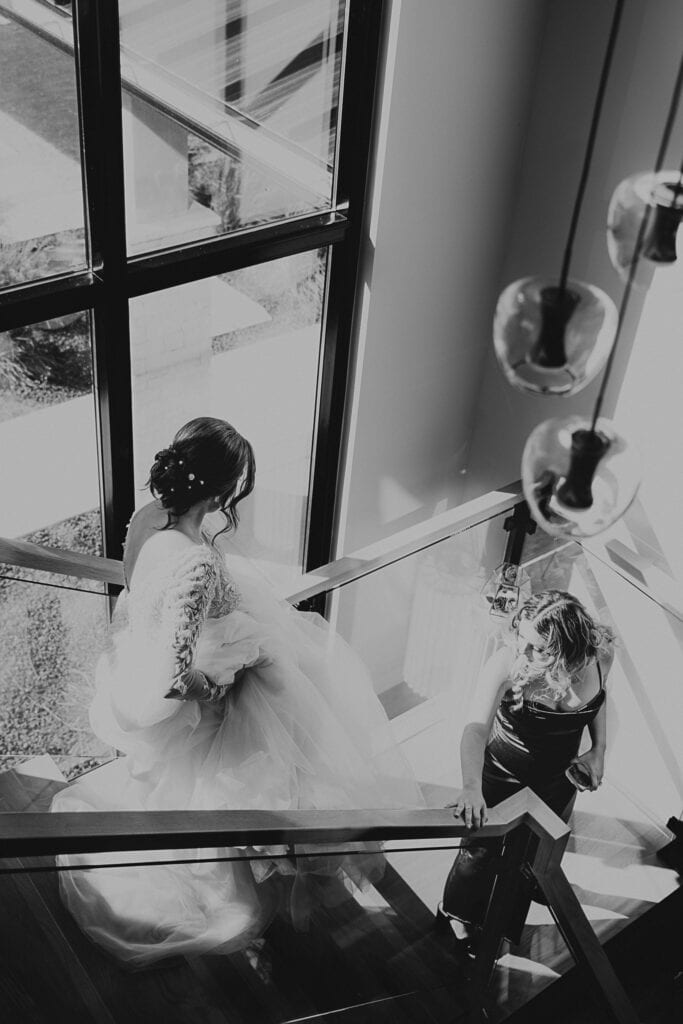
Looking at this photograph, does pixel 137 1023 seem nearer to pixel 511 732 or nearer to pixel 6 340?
pixel 511 732

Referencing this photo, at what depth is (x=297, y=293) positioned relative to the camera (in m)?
4.24

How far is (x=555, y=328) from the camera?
1.63 m

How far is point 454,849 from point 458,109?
268 cm

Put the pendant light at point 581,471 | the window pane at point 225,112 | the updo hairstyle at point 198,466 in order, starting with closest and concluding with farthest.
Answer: the pendant light at point 581,471 → the updo hairstyle at point 198,466 → the window pane at point 225,112

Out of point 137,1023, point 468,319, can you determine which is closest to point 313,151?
point 468,319

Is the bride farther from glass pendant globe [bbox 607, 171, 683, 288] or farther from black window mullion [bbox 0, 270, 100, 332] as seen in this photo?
glass pendant globe [bbox 607, 171, 683, 288]

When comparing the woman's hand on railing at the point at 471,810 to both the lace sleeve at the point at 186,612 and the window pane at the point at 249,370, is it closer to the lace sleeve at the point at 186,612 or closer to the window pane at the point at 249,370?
the lace sleeve at the point at 186,612

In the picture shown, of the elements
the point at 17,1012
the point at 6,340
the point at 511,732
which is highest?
the point at 6,340

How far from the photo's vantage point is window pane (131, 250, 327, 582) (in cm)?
395

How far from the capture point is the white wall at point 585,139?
3.85 m

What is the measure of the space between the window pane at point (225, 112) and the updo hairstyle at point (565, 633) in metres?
1.74

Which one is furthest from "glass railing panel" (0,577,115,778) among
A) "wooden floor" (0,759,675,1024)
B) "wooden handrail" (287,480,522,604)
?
"wooden handrail" (287,480,522,604)

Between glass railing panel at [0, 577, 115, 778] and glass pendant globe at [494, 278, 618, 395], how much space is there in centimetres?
247

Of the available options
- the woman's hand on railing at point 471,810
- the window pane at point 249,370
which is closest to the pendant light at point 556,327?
the woman's hand on railing at point 471,810
